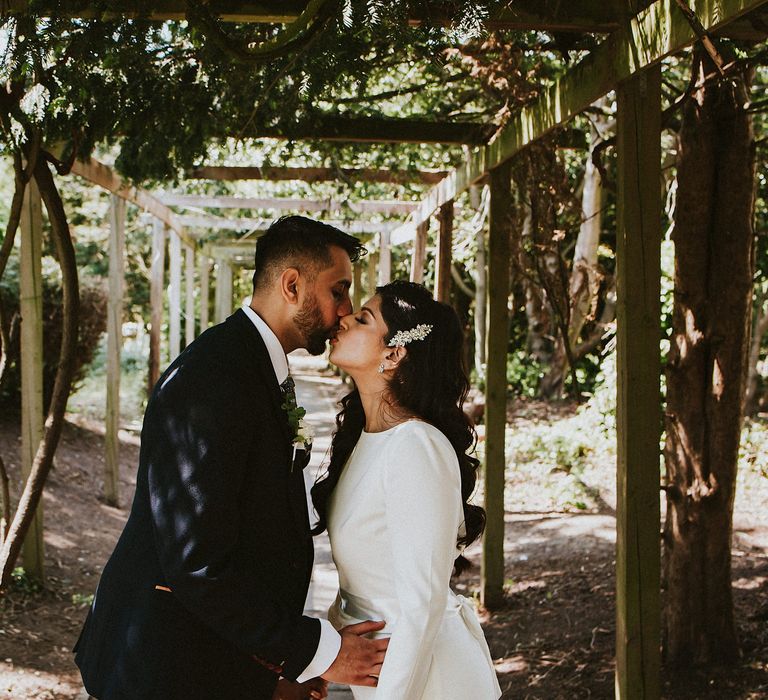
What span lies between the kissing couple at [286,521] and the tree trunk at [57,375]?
1.52 metres

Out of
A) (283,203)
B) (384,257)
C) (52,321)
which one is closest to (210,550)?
(52,321)

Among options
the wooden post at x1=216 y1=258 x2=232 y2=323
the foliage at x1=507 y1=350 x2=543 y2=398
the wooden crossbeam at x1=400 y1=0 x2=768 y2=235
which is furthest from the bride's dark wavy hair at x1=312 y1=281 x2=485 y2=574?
the wooden post at x1=216 y1=258 x2=232 y2=323

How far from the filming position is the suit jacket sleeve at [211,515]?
2188mm

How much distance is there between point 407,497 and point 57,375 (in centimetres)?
215

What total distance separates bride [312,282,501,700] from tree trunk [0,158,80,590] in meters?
1.54

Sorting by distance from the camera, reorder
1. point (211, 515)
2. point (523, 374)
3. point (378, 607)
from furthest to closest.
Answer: point (523, 374), point (378, 607), point (211, 515)

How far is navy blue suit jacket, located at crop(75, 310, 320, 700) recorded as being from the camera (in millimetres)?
2201

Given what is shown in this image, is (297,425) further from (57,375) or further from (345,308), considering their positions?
(57,375)

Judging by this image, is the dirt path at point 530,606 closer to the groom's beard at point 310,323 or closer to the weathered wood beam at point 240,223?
the groom's beard at point 310,323

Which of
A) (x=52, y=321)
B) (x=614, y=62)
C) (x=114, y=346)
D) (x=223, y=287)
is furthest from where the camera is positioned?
→ (x=223, y=287)

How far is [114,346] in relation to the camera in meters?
8.71

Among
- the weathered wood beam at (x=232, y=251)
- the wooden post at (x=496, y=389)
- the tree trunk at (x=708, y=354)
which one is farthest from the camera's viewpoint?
the weathered wood beam at (x=232, y=251)

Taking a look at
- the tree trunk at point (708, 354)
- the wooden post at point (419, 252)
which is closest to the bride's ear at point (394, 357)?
the tree trunk at point (708, 354)

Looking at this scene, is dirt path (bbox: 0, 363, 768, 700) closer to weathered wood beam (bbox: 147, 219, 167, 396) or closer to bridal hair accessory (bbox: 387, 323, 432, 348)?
bridal hair accessory (bbox: 387, 323, 432, 348)
